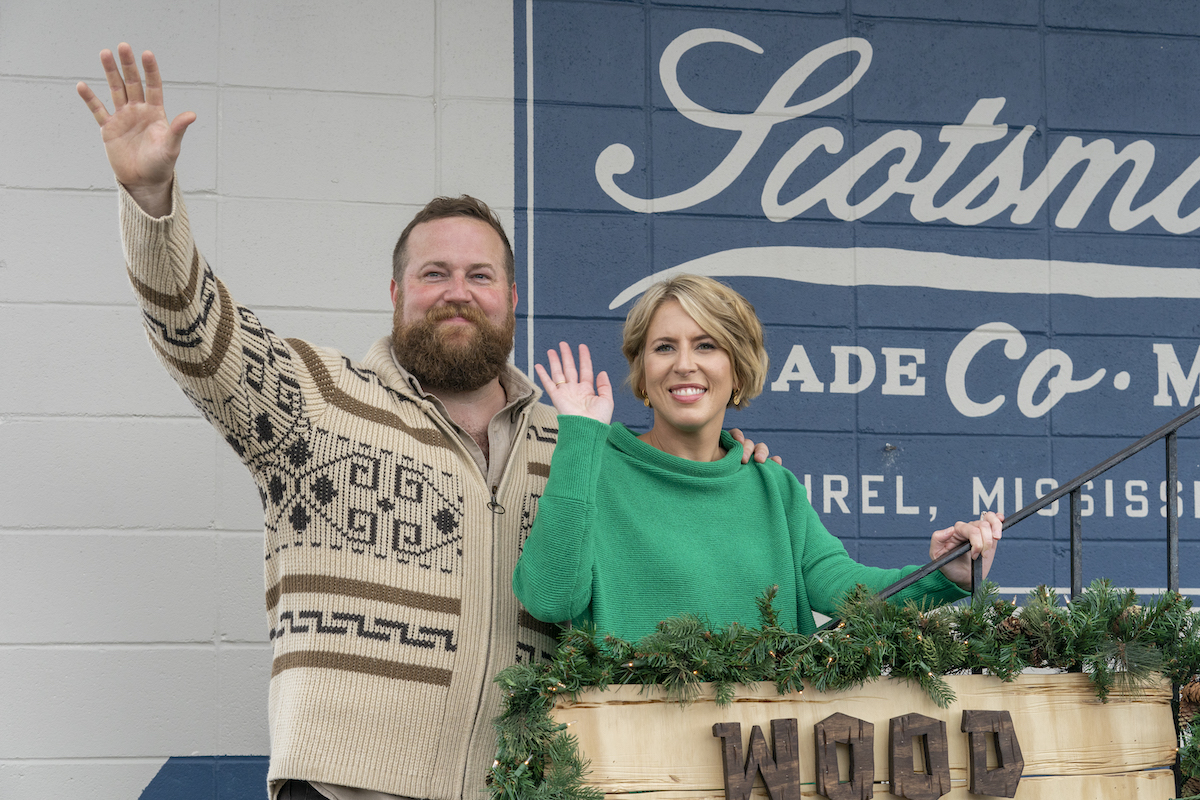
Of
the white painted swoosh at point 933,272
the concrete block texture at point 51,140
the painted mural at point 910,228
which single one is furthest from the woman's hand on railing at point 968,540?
the concrete block texture at point 51,140

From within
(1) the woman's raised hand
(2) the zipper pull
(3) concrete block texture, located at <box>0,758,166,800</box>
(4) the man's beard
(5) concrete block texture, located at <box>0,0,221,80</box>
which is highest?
(5) concrete block texture, located at <box>0,0,221,80</box>

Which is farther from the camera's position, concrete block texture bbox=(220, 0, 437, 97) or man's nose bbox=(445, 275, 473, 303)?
concrete block texture bbox=(220, 0, 437, 97)

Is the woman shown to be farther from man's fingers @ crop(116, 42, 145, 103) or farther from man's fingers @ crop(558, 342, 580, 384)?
man's fingers @ crop(116, 42, 145, 103)

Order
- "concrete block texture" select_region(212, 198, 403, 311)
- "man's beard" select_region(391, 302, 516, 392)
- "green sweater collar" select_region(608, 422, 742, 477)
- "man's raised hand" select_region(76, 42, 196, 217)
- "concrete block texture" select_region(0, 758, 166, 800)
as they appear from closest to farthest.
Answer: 1. "man's raised hand" select_region(76, 42, 196, 217)
2. "green sweater collar" select_region(608, 422, 742, 477)
3. "man's beard" select_region(391, 302, 516, 392)
4. "concrete block texture" select_region(0, 758, 166, 800)
5. "concrete block texture" select_region(212, 198, 403, 311)

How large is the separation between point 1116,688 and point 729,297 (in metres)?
0.92

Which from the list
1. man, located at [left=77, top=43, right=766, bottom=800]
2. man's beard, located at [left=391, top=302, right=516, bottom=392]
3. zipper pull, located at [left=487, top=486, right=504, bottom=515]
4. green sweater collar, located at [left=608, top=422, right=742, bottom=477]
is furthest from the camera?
man's beard, located at [left=391, top=302, right=516, bottom=392]

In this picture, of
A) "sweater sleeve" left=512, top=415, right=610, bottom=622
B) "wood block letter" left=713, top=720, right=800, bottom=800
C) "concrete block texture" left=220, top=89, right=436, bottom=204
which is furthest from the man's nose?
"wood block letter" left=713, top=720, right=800, bottom=800

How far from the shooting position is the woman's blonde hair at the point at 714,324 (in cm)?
190

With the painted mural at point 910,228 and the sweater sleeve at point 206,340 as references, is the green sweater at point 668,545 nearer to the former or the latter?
the sweater sleeve at point 206,340

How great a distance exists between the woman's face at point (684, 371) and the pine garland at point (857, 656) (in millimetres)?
359

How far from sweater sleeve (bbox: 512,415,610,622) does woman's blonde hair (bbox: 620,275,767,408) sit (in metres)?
0.29

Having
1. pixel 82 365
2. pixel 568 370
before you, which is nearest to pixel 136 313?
pixel 82 365

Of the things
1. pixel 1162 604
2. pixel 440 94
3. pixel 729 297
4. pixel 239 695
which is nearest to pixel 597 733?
pixel 729 297

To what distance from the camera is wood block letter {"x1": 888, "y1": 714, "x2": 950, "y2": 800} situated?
1633 millimetres
